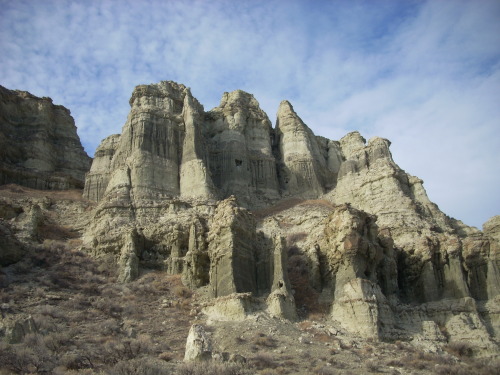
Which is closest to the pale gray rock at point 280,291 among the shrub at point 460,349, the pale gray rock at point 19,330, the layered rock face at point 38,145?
the shrub at point 460,349

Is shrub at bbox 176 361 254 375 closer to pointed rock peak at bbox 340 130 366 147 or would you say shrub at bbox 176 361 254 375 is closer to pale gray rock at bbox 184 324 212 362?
pale gray rock at bbox 184 324 212 362

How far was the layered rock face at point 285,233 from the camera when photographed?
118 feet

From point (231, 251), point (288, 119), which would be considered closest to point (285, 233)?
point (231, 251)

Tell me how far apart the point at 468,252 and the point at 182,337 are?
2559 cm

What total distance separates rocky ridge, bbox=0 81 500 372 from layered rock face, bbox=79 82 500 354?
0.11m

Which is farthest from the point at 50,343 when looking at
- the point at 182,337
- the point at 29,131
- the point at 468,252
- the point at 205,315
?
the point at 29,131

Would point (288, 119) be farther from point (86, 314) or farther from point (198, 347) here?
point (198, 347)

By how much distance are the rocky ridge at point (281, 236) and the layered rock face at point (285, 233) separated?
0.36 ft

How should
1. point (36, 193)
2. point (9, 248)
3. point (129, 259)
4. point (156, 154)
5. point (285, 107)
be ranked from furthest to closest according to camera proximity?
point (285, 107) < point (36, 193) < point (156, 154) < point (129, 259) < point (9, 248)

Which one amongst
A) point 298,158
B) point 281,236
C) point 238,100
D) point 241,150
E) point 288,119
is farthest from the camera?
point 288,119

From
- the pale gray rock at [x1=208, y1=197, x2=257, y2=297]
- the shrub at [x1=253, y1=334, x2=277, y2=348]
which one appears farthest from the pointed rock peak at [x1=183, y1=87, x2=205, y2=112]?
the shrub at [x1=253, y1=334, x2=277, y2=348]

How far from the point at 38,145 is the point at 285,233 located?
3356 centimetres

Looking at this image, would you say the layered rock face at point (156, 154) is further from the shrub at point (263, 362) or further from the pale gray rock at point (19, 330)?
the shrub at point (263, 362)

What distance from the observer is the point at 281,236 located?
1516 inches
